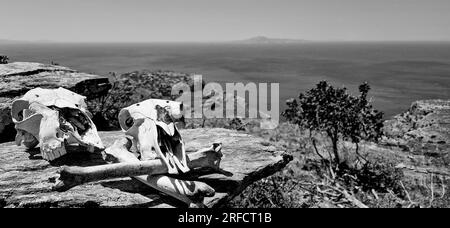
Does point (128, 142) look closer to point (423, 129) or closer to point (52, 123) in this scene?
point (52, 123)

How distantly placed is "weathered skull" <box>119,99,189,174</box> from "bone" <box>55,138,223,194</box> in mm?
196

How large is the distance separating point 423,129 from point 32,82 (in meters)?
23.7

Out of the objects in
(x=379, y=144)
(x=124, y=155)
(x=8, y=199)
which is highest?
(x=124, y=155)

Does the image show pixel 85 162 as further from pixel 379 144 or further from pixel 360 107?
pixel 379 144

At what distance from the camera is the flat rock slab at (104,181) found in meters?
5.80

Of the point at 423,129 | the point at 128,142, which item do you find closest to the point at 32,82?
the point at 128,142

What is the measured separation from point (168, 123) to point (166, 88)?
67.8 ft

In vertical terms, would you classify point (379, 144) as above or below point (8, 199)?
below

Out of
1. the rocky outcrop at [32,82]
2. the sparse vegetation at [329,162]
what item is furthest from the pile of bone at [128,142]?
the sparse vegetation at [329,162]

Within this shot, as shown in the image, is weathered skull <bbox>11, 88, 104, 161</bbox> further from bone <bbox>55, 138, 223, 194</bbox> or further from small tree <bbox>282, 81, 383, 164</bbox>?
small tree <bbox>282, 81, 383, 164</bbox>

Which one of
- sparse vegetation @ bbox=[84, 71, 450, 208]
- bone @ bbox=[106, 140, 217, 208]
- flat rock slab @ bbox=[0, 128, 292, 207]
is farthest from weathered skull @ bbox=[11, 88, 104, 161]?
sparse vegetation @ bbox=[84, 71, 450, 208]

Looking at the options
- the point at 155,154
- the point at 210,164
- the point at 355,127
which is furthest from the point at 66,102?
the point at 355,127

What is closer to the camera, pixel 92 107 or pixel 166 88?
pixel 92 107

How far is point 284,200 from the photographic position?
13.6 m
